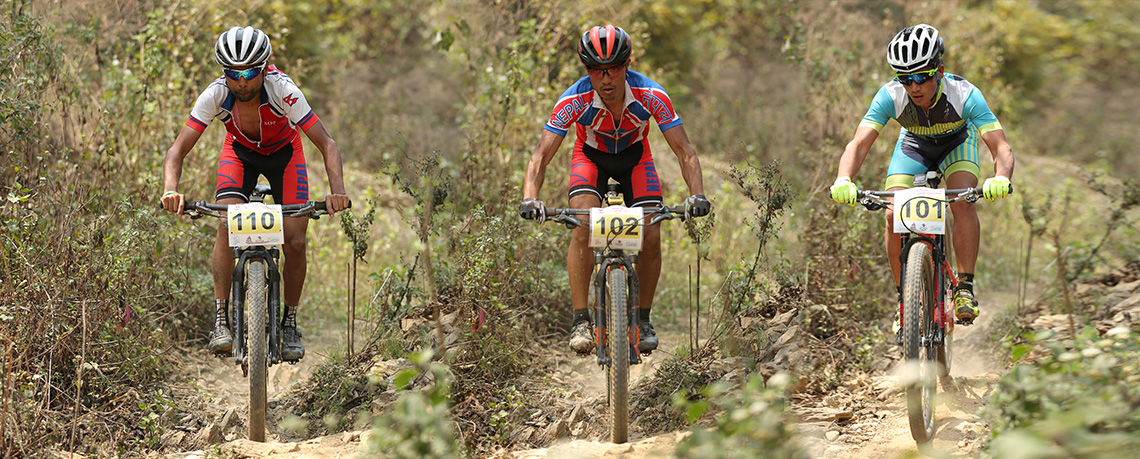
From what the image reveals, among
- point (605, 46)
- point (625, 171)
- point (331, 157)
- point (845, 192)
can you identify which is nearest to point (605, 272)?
point (625, 171)

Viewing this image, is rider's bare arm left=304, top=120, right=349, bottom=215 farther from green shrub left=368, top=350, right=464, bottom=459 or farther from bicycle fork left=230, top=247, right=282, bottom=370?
green shrub left=368, top=350, right=464, bottom=459

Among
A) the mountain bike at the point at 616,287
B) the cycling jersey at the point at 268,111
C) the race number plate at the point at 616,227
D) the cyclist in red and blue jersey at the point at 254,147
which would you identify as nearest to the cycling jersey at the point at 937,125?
the mountain bike at the point at 616,287

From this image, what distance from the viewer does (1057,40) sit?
18.2 metres

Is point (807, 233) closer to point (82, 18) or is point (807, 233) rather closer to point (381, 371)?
point (381, 371)

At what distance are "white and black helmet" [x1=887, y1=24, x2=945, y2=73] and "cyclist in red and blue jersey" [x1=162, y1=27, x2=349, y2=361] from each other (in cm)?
293

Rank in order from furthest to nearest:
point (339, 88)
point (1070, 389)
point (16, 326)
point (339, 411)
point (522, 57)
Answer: point (339, 88)
point (522, 57)
point (339, 411)
point (16, 326)
point (1070, 389)

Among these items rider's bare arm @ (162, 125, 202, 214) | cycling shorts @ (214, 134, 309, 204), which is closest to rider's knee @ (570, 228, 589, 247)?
cycling shorts @ (214, 134, 309, 204)

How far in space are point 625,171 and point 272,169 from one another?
6.60ft

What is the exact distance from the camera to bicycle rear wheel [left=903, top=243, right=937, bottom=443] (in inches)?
170

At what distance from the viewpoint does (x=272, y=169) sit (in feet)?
18.1

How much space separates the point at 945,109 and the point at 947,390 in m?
1.58

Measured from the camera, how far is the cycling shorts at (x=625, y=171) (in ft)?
17.2

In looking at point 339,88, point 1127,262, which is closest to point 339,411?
point 1127,262

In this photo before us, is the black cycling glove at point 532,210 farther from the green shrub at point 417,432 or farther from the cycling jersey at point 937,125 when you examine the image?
the cycling jersey at point 937,125
